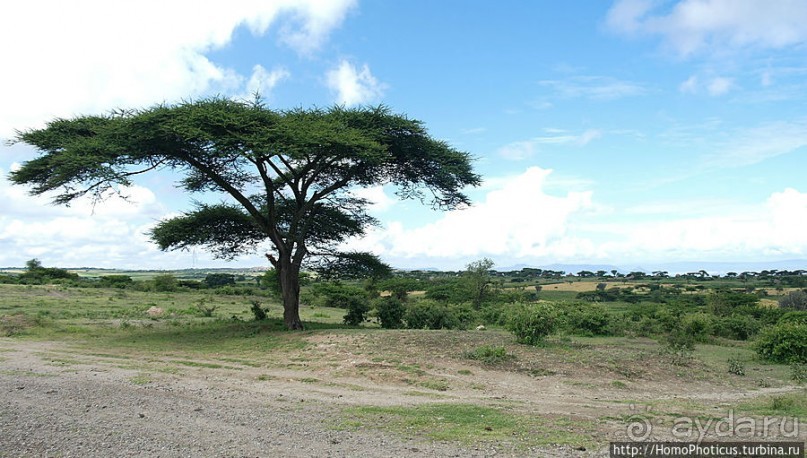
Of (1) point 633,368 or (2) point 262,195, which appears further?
(2) point 262,195

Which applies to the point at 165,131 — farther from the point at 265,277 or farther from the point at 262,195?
the point at 265,277

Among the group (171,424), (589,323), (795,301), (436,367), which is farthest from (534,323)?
(795,301)

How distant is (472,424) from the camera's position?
8.75 m

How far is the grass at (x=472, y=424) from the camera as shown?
25.7 ft

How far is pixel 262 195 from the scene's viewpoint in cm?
2616

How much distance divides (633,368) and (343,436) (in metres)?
10.1

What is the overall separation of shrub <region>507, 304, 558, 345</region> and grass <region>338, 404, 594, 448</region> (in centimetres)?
792

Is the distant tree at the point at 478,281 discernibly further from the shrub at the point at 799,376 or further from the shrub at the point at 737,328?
the shrub at the point at 799,376

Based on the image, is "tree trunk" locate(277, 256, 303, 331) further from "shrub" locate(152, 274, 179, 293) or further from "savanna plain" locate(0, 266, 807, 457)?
"shrub" locate(152, 274, 179, 293)

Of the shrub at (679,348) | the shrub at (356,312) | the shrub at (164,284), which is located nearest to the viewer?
the shrub at (679,348)

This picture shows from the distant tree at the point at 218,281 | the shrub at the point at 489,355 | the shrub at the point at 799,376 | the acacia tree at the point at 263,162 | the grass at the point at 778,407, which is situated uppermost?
the acacia tree at the point at 263,162

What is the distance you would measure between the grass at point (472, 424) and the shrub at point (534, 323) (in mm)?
7923

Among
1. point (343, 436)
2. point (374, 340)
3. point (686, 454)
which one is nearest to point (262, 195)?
point (374, 340)

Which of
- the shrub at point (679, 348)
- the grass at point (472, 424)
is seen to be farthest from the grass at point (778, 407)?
the shrub at point (679, 348)
